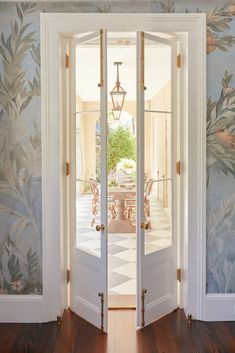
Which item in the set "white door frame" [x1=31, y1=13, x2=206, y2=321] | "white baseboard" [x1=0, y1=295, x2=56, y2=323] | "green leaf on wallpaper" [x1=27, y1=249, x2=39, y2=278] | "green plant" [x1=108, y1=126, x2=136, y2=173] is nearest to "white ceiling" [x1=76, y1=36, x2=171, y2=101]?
"white door frame" [x1=31, y1=13, x2=206, y2=321]

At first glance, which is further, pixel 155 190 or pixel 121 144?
pixel 121 144

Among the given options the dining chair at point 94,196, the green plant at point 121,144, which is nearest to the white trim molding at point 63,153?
the dining chair at point 94,196

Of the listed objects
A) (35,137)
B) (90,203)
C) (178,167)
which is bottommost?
(90,203)

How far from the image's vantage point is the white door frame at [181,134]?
2.72 m

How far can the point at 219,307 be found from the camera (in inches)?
113

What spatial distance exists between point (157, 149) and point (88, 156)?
22.5 inches

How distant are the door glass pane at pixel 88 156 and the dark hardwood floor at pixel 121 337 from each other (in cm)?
61

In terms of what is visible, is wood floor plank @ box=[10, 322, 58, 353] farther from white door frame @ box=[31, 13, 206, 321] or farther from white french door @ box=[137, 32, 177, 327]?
white french door @ box=[137, 32, 177, 327]

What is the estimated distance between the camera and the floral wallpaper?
8.97 feet

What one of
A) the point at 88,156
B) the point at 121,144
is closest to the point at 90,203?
the point at 88,156

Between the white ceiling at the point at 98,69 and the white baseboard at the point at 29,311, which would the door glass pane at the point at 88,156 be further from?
the white baseboard at the point at 29,311

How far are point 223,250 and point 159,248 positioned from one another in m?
0.52

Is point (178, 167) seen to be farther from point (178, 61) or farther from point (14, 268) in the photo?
point (14, 268)

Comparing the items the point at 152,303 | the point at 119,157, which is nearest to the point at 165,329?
the point at 152,303
